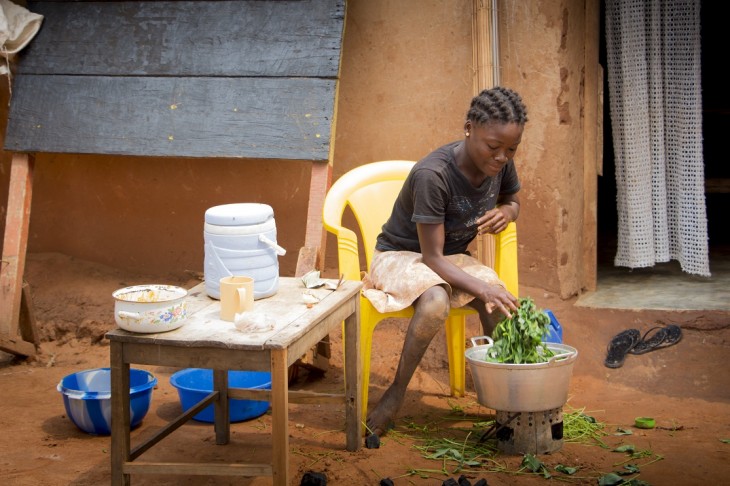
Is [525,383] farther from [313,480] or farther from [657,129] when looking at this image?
[657,129]

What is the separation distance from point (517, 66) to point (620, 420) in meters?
2.09

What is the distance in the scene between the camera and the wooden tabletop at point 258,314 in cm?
292

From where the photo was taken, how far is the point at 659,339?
499cm

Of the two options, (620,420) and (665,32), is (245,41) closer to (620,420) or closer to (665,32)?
(665,32)

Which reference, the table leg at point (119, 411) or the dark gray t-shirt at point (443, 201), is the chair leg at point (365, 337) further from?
the table leg at point (119, 411)

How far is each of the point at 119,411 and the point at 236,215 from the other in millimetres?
825

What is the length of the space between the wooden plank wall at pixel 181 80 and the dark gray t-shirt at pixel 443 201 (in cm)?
80

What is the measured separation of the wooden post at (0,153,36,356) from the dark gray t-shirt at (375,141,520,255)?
2198mm

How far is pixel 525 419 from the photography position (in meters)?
3.76

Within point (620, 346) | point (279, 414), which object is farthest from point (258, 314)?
point (620, 346)

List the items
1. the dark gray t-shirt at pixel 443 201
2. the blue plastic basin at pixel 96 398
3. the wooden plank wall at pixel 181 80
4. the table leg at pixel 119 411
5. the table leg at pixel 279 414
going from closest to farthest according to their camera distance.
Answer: the table leg at pixel 279 414, the table leg at pixel 119 411, the dark gray t-shirt at pixel 443 201, the blue plastic basin at pixel 96 398, the wooden plank wall at pixel 181 80

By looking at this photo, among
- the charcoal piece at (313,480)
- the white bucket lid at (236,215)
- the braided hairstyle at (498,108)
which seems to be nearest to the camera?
the white bucket lid at (236,215)

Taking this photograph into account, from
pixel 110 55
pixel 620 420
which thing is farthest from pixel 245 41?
pixel 620 420

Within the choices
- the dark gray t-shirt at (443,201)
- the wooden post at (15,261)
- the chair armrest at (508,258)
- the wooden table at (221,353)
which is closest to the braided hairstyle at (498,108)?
the dark gray t-shirt at (443,201)
